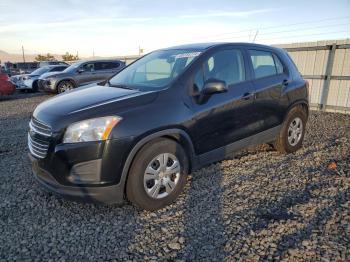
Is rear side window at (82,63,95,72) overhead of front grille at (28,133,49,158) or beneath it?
overhead

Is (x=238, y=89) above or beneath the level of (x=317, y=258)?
above

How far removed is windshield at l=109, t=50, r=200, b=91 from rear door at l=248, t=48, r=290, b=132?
1070mm

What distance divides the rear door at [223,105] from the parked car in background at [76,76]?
10054 mm

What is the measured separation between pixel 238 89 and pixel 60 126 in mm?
2289

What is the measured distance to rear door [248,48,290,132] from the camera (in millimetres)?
4184

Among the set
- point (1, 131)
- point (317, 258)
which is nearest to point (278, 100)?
point (317, 258)

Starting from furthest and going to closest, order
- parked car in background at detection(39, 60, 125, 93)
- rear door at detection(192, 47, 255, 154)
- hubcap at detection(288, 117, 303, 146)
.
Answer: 1. parked car in background at detection(39, 60, 125, 93)
2. hubcap at detection(288, 117, 303, 146)
3. rear door at detection(192, 47, 255, 154)

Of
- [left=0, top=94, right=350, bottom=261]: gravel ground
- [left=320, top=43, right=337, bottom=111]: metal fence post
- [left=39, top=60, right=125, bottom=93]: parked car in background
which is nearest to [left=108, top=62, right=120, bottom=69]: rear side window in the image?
[left=39, top=60, right=125, bottom=93]: parked car in background

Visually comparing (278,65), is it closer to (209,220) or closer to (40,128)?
(209,220)

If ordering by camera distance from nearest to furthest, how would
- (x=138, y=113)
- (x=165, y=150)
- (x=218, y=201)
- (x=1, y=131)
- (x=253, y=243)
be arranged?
(x=253, y=243) → (x=138, y=113) → (x=165, y=150) → (x=218, y=201) → (x=1, y=131)

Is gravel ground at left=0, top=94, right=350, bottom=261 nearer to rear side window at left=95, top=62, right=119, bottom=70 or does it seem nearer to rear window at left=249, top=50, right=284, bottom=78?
rear window at left=249, top=50, right=284, bottom=78

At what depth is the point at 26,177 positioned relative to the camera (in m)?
4.24

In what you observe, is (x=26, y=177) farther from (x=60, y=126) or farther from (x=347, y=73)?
(x=347, y=73)

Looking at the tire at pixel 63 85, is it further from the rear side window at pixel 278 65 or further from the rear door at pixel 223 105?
the rear door at pixel 223 105
